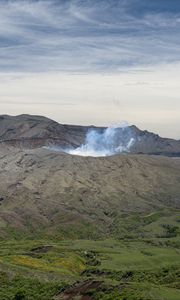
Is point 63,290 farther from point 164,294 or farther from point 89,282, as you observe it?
point 164,294

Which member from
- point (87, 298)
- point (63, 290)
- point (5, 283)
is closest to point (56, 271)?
point (5, 283)

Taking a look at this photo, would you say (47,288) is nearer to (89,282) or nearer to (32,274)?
(89,282)

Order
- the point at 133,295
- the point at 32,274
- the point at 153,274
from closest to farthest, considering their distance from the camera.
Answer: the point at 133,295 < the point at 32,274 < the point at 153,274

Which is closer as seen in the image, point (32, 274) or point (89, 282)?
point (89, 282)

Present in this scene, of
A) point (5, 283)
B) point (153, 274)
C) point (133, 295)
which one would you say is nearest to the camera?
point (133, 295)

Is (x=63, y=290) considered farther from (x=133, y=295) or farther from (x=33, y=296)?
(x=133, y=295)

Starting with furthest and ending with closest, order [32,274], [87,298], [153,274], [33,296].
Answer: [153,274], [32,274], [33,296], [87,298]

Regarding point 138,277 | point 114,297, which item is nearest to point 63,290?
point 114,297

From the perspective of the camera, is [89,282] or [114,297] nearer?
[114,297]

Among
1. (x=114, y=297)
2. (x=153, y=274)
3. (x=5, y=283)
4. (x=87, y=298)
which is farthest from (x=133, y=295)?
(x=153, y=274)
